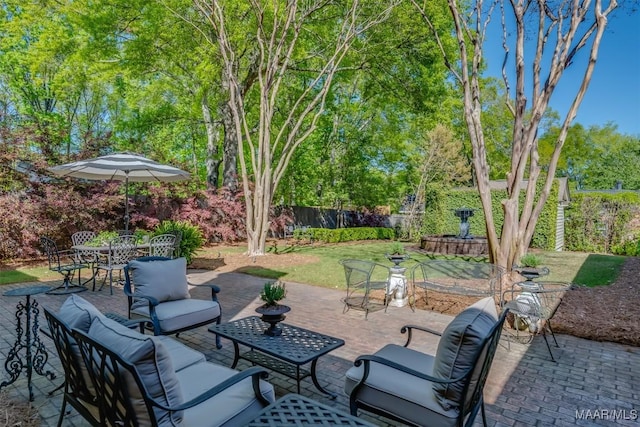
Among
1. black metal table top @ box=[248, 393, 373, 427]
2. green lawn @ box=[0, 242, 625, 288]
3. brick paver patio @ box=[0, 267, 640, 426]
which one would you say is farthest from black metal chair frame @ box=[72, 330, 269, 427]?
green lawn @ box=[0, 242, 625, 288]

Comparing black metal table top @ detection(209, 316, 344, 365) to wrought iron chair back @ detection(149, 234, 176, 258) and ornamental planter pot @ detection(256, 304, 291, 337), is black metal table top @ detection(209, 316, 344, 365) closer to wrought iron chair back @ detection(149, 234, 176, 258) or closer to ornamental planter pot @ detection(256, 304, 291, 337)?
ornamental planter pot @ detection(256, 304, 291, 337)

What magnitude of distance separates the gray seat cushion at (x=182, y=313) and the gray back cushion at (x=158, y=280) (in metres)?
0.10

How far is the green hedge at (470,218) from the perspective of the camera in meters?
13.5

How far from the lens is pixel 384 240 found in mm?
18797

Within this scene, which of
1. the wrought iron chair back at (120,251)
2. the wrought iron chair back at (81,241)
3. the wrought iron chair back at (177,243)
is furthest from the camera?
the wrought iron chair back at (177,243)

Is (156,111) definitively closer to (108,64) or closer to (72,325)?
(108,64)

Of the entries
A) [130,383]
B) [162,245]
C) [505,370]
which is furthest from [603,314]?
[162,245]

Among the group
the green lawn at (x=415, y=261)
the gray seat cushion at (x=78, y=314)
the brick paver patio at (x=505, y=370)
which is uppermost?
the gray seat cushion at (x=78, y=314)

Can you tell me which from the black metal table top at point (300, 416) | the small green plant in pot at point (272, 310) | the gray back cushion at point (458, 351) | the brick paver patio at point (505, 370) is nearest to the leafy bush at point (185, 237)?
the brick paver patio at point (505, 370)

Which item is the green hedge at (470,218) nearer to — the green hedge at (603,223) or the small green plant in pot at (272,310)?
the green hedge at (603,223)

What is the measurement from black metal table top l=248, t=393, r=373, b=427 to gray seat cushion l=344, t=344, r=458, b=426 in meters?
0.61

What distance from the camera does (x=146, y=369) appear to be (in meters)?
1.73

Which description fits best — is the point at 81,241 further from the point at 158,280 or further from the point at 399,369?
the point at 399,369

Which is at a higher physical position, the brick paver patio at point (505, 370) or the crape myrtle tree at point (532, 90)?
the crape myrtle tree at point (532, 90)
